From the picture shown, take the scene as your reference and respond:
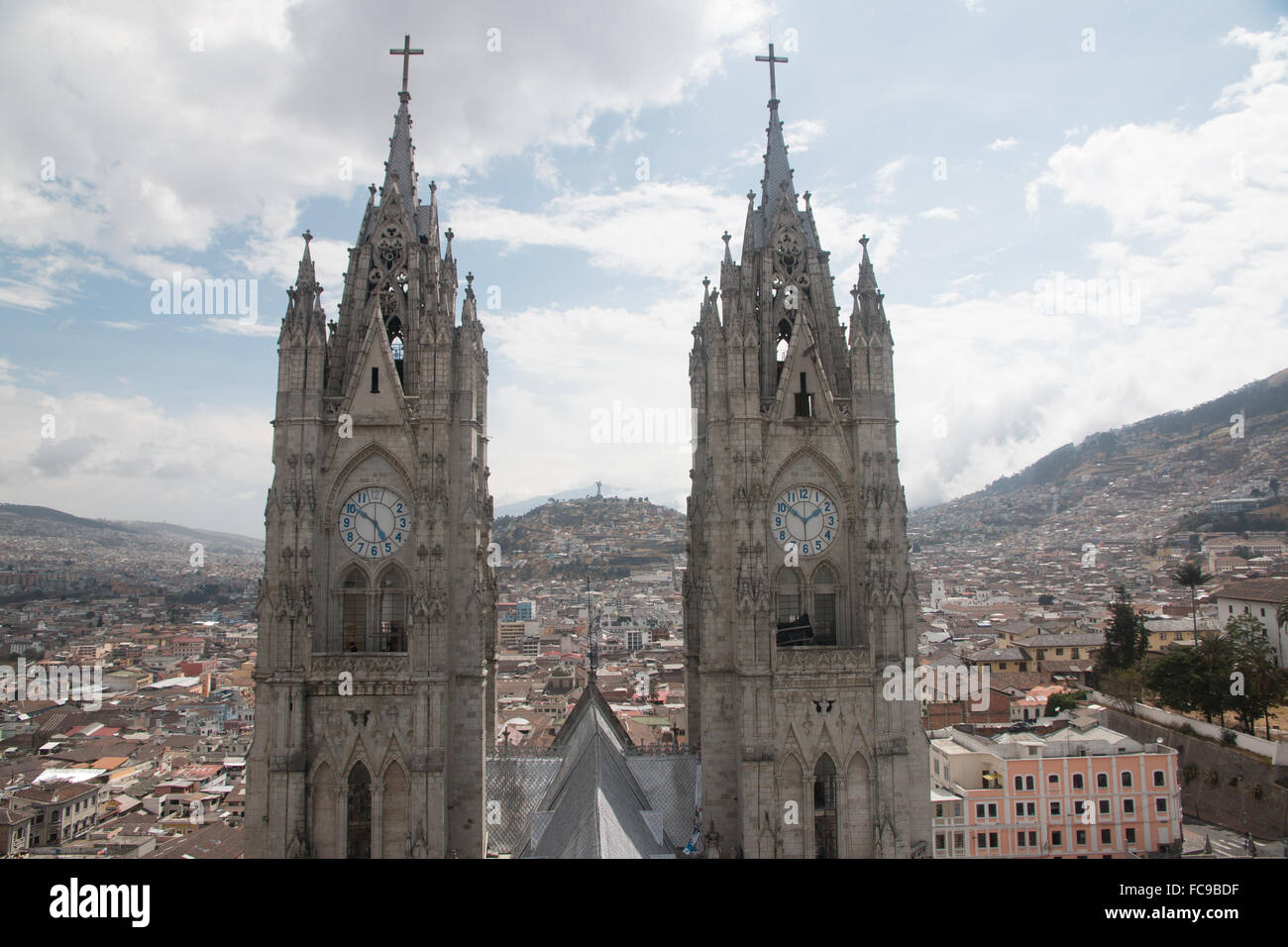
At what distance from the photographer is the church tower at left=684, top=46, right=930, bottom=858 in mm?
24156

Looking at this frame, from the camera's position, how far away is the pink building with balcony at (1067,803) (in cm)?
5091

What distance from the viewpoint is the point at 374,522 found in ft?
81.9

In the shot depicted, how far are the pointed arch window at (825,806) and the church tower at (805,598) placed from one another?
4 centimetres

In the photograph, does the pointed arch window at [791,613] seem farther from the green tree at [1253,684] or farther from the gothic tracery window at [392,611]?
the green tree at [1253,684]

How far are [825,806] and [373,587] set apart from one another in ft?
44.9

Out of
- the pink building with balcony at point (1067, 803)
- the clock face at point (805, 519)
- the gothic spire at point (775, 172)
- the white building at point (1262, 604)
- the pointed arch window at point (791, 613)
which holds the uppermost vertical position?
the gothic spire at point (775, 172)

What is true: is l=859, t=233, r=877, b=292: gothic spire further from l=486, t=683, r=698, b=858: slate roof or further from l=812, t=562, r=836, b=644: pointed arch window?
l=486, t=683, r=698, b=858: slate roof

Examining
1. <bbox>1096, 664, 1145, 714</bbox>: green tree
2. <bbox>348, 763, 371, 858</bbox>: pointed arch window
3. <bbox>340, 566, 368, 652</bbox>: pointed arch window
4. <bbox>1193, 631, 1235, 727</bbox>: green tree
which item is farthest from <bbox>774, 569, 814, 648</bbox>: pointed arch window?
<bbox>1096, 664, 1145, 714</bbox>: green tree

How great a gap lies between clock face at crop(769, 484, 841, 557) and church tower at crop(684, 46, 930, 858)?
0.04 meters

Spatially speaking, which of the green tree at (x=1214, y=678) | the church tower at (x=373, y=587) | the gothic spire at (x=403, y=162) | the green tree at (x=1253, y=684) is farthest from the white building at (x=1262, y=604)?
the gothic spire at (x=403, y=162)
